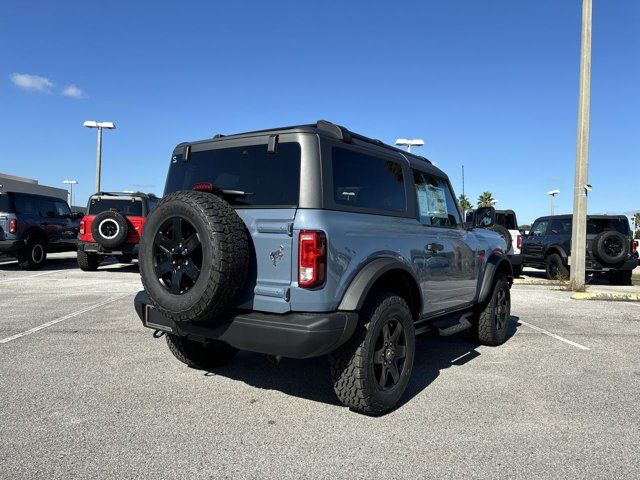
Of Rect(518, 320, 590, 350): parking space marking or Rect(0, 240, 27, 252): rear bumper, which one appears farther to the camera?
Rect(0, 240, 27, 252): rear bumper

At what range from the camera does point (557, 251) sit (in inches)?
525

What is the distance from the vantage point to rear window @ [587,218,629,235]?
503 inches

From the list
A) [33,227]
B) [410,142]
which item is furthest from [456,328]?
[410,142]

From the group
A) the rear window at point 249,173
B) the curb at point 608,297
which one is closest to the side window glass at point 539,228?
the curb at point 608,297

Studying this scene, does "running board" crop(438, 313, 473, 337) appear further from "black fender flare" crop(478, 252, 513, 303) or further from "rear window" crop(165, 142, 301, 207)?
"rear window" crop(165, 142, 301, 207)

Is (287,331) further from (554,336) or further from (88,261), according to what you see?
(88,261)

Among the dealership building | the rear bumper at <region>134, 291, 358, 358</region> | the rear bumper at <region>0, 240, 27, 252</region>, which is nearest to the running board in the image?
the rear bumper at <region>134, 291, 358, 358</region>

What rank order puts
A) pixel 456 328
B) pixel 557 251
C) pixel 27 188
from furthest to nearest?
pixel 27 188
pixel 557 251
pixel 456 328

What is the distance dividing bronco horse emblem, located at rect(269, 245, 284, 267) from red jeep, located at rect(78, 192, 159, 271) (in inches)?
297

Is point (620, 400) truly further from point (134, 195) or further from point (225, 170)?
point (134, 195)

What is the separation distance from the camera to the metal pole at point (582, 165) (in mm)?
11230

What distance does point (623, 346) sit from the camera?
5.59m

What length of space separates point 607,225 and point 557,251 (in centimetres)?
141

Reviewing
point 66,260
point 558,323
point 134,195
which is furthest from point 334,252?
point 66,260
